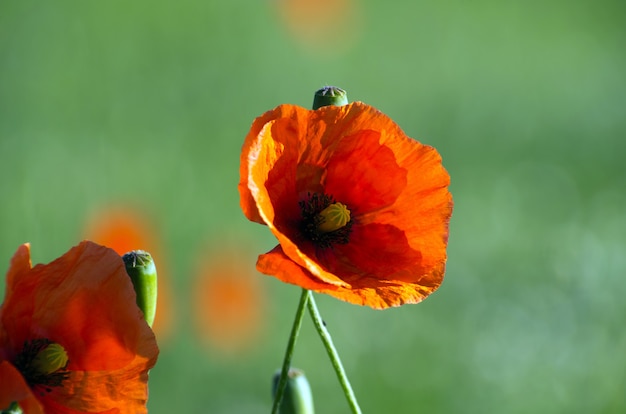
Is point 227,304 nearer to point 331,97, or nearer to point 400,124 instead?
point 400,124

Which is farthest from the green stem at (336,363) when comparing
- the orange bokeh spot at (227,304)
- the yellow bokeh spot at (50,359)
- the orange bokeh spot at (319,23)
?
the orange bokeh spot at (319,23)

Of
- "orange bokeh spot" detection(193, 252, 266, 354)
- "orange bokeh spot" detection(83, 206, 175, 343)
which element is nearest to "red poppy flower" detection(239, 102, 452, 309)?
"orange bokeh spot" detection(83, 206, 175, 343)

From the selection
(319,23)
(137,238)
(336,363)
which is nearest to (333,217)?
(336,363)

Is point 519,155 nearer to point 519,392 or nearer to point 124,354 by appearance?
point 519,392

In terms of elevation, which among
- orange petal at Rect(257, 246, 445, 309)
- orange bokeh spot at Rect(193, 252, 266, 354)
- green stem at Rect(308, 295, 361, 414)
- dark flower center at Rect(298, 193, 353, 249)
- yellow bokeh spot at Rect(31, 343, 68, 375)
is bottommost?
orange bokeh spot at Rect(193, 252, 266, 354)

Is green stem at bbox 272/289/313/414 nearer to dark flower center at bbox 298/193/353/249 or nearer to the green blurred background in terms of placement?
dark flower center at bbox 298/193/353/249
